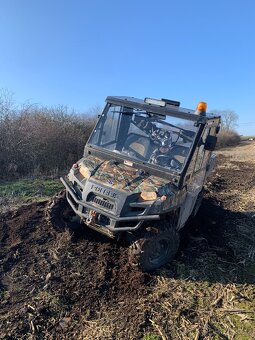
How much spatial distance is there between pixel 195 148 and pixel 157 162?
0.60m

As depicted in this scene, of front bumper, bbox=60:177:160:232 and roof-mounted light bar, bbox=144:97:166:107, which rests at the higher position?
roof-mounted light bar, bbox=144:97:166:107

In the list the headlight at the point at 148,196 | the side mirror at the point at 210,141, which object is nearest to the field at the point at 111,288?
the headlight at the point at 148,196

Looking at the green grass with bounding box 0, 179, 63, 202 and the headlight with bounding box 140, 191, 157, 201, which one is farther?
the green grass with bounding box 0, 179, 63, 202

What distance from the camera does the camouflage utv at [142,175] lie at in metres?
4.80

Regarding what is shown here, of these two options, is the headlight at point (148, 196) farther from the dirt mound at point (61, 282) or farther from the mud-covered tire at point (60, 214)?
the mud-covered tire at point (60, 214)

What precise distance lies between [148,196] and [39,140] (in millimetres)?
9763

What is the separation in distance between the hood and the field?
3.79 ft

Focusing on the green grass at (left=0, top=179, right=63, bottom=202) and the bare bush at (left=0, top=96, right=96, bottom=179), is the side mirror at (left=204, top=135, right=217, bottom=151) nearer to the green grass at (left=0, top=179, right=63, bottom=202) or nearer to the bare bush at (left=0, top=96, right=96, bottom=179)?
the green grass at (left=0, top=179, right=63, bottom=202)

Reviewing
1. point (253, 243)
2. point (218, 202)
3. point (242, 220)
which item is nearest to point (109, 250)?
point (253, 243)

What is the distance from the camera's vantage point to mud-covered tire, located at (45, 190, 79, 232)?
5.57 m

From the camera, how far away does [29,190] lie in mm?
9039

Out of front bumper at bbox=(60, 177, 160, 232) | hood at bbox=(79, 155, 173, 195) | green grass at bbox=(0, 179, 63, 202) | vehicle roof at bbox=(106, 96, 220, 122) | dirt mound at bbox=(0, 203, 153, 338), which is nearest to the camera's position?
dirt mound at bbox=(0, 203, 153, 338)

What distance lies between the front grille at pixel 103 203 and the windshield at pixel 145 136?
0.99 meters

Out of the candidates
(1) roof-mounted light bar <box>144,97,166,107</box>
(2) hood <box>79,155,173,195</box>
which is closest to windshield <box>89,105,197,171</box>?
(1) roof-mounted light bar <box>144,97,166,107</box>
